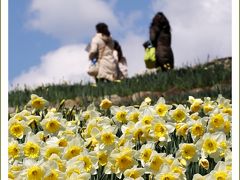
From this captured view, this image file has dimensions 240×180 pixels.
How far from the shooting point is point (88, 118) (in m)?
3.68

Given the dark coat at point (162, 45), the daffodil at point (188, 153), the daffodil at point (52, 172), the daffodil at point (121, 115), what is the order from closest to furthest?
the daffodil at point (52, 172) → the daffodil at point (188, 153) → the daffodil at point (121, 115) → the dark coat at point (162, 45)

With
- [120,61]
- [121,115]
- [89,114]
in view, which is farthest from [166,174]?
[120,61]

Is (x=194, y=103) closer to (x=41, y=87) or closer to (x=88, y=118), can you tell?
(x=88, y=118)

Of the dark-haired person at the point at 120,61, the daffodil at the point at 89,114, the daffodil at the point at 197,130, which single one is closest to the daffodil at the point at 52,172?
the daffodil at the point at 197,130

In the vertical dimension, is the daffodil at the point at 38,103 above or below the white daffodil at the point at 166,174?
above

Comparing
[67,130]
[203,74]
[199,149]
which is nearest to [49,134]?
Answer: [67,130]

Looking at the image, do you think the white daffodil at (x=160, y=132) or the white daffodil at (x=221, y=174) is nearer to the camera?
the white daffodil at (x=221, y=174)

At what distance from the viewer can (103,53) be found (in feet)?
39.0

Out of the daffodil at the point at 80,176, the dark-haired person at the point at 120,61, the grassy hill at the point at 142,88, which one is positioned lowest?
the daffodil at the point at 80,176

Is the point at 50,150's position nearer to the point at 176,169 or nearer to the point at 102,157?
the point at 102,157

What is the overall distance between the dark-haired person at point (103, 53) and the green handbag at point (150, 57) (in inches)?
46.9

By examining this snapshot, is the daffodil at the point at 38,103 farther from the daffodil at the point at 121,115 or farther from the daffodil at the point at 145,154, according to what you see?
the daffodil at the point at 145,154

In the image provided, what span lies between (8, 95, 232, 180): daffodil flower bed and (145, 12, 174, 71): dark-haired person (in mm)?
9341

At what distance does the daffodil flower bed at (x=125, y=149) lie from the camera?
2199mm
